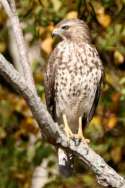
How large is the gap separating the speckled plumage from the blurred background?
0.24m

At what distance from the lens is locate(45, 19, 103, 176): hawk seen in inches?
291

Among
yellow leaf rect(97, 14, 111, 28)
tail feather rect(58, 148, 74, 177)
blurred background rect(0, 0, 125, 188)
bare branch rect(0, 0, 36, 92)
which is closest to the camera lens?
bare branch rect(0, 0, 36, 92)

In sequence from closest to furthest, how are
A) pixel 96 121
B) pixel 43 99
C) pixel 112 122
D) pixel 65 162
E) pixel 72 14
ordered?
pixel 65 162 < pixel 72 14 < pixel 43 99 < pixel 96 121 < pixel 112 122

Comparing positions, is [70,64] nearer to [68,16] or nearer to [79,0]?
[79,0]

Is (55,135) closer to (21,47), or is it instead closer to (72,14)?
(21,47)

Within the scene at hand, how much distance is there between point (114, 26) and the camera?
809cm

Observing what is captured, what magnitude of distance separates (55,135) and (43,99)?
296 centimetres

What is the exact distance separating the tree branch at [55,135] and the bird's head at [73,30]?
1.72 metres

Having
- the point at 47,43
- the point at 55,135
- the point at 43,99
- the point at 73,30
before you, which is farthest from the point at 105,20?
the point at 55,135

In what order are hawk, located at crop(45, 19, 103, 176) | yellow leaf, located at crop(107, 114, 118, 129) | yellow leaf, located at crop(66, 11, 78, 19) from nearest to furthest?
hawk, located at crop(45, 19, 103, 176) < yellow leaf, located at crop(66, 11, 78, 19) < yellow leaf, located at crop(107, 114, 118, 129)

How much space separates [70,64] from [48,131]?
1858 mm

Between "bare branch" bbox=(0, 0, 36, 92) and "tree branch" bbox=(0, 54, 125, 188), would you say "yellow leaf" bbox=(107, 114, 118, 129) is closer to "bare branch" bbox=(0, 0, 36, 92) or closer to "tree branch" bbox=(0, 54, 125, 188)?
"tree branch" bbox=(0, 54, 125, 188)

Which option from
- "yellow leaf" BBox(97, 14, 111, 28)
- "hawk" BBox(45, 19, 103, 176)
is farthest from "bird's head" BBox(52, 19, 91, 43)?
"yellow leaf" BBox(97, 14, 111, 28)

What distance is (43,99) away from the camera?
8.65 m
